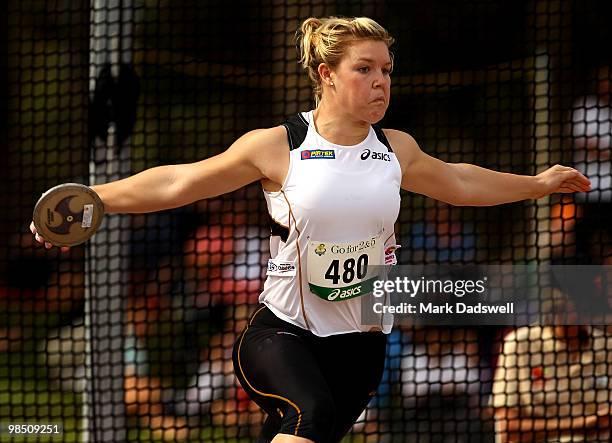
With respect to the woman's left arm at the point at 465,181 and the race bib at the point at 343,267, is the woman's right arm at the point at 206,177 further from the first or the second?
the woman's left arm at the point at 465,181

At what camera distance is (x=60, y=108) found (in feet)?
25.4

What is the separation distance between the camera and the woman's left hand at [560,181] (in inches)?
191

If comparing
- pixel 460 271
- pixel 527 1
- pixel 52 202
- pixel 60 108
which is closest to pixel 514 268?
pixel 460 271

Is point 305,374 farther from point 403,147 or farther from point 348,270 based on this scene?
point 403,147

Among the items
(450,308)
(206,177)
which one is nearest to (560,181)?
(206,177)

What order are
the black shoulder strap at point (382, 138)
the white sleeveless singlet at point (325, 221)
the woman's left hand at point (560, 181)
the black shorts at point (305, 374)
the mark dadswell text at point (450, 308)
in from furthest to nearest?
the mark dadswell text at point (450, 308)
the woman's left hand at point (560, 181)
the black shoulder strap at point (382, 138)
the white sleeveless singlet at point (325, 221)
the black shorts at point (305, 374)

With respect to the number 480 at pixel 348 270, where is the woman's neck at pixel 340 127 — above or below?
above

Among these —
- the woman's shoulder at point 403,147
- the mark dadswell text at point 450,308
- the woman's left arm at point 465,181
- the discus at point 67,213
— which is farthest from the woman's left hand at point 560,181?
the mark dadswell text at point 450,308

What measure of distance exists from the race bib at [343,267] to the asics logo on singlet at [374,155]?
0.30 m

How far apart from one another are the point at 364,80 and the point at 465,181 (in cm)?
73

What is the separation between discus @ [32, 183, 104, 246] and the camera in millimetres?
4141

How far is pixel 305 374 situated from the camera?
3891 millimetres

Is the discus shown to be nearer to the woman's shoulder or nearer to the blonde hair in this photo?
the blonde hair

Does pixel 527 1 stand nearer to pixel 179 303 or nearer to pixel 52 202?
pixel 179 303
